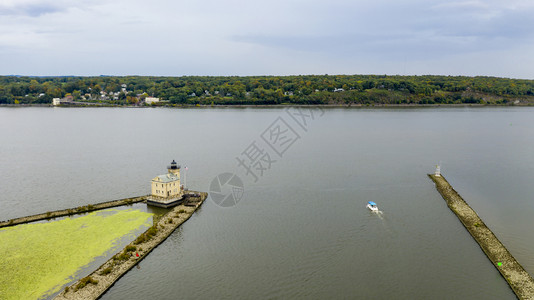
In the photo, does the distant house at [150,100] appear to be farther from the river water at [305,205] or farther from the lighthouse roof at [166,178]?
the lighthouse roof at [166,178]

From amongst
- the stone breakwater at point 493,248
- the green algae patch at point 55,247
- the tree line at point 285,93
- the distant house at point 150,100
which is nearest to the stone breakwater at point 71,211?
the green algae patch at point 55,247

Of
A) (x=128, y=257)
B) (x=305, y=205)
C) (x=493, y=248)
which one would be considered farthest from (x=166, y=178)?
(x=493, y=248)

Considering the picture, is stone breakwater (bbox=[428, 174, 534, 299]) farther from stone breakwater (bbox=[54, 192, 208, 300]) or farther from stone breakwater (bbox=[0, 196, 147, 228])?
stone breakwater (bbox=[0, 196, 147, 228])

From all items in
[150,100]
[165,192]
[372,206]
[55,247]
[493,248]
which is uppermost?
[150,100]

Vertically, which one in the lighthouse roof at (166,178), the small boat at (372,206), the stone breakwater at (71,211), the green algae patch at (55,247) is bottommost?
the green algae patch at (55,247)

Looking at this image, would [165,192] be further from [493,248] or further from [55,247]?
[493,248]

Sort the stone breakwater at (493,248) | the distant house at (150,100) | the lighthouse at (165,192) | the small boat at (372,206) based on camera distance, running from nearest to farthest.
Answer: the stone breakwater at (493,248) → the small boat at (372,206) → the lighthouse at (165,192) → the distant house at (150,100)
